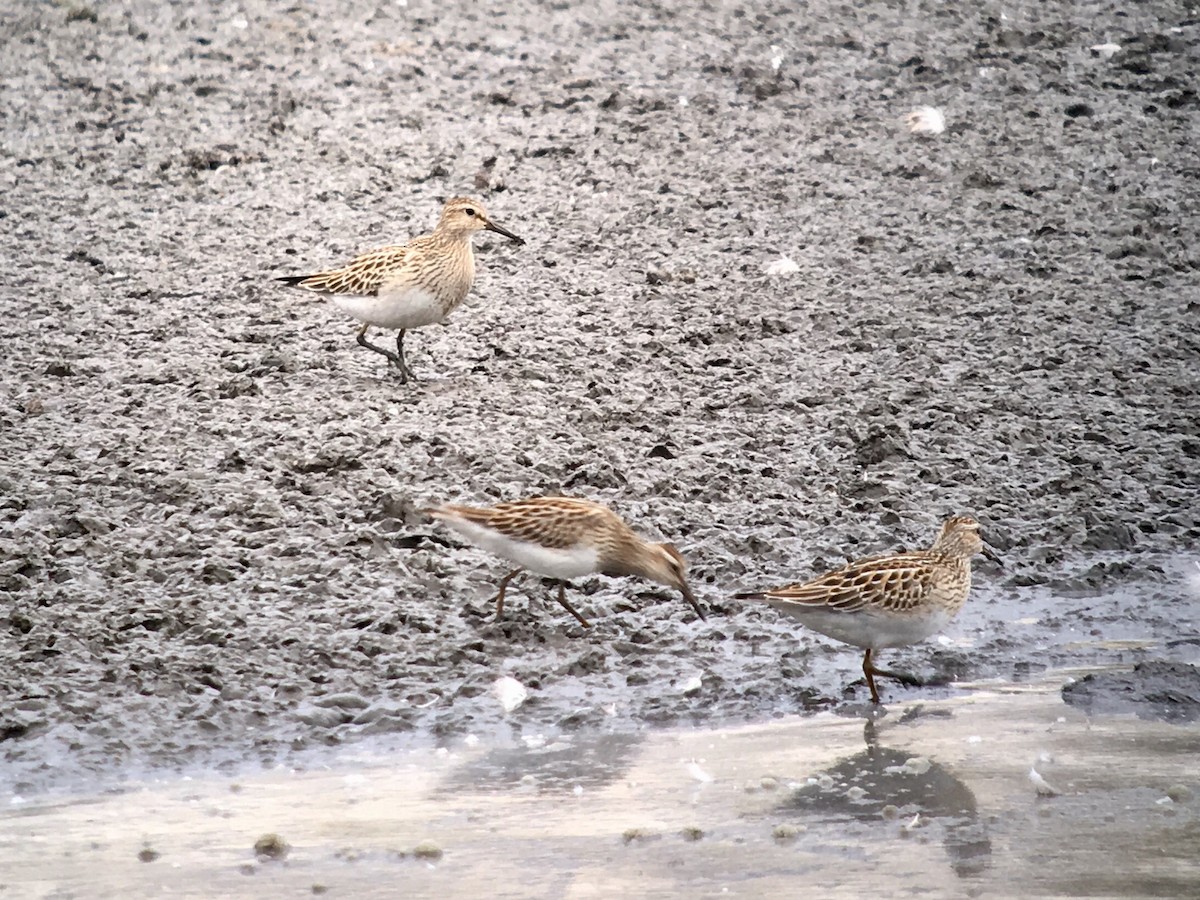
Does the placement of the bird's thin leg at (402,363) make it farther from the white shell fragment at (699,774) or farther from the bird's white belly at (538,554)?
the white shell fragment at (699,774)

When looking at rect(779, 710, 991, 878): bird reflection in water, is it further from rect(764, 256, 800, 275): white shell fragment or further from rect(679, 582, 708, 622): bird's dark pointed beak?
rect(764, 256, 800, 275): white shell fragment

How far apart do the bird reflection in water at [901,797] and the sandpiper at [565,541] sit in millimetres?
1283

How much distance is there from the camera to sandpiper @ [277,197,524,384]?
9.91 m

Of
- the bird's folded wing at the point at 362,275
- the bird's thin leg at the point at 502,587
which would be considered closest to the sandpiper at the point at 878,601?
the bird's thin leg at the point at 502,587

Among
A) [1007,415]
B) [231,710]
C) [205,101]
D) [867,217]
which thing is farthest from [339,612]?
[205,101]

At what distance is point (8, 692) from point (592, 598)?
2.55 m

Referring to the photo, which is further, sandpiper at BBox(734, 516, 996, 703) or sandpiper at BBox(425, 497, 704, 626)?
sandpiper at BBox(425, 497, 704, 626)

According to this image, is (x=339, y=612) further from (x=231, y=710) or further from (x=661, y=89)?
(x=661, y=89)

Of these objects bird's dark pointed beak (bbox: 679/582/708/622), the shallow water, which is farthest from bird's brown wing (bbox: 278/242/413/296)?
the shallow water

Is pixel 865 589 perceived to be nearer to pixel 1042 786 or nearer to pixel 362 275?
pixel 1042 786

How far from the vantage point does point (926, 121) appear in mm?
13930

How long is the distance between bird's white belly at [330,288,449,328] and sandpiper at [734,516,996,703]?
368 cm

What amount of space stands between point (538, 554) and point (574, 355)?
3.30 m

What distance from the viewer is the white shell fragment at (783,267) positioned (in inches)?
452
